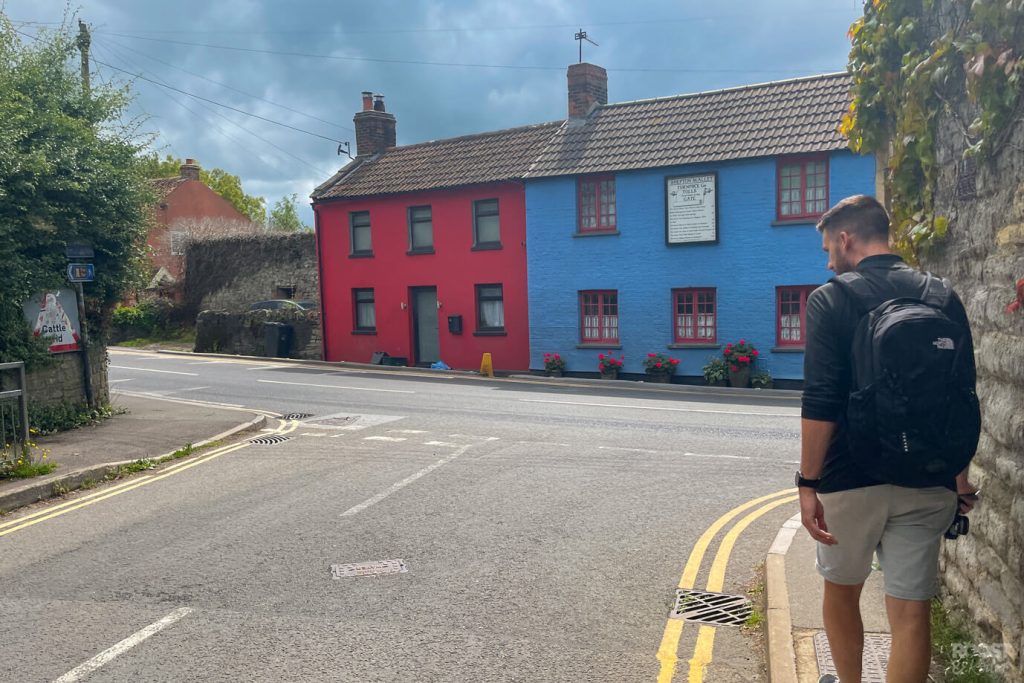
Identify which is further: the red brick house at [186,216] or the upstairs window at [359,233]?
the red brick house at [186,216]

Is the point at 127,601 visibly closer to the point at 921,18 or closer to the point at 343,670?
the point at 343,670

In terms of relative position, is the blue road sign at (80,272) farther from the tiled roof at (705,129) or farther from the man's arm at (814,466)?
the tiled roof at (705,129)

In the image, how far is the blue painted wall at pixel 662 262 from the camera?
72.1ft

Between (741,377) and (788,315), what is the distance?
2014mm

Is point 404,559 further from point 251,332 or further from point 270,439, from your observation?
point 251,332

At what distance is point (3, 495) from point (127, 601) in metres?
4.32

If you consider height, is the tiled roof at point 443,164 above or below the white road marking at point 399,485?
above

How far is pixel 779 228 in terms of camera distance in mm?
22156

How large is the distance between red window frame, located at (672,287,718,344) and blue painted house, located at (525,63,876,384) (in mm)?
38

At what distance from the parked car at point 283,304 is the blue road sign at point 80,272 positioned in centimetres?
1905

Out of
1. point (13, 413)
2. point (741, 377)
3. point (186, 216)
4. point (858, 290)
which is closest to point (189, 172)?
point (186, 216)

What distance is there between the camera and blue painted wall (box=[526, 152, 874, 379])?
72.1 ft

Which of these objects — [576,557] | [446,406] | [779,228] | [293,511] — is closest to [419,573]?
[576,557]

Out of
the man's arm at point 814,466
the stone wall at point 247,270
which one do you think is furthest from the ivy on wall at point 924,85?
the stone wall at point 247,270
